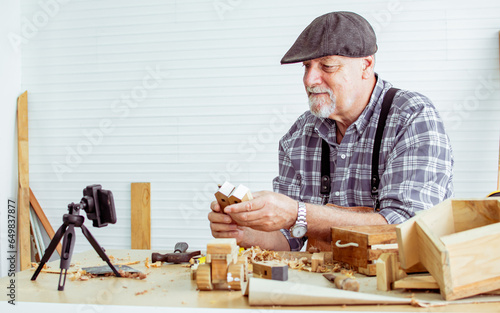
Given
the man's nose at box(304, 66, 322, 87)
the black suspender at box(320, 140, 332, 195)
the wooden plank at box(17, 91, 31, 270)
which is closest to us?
the man's nose at box(304, 66, 322, 87)

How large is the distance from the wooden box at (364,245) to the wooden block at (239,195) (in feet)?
1.20

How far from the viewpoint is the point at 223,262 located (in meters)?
1.42

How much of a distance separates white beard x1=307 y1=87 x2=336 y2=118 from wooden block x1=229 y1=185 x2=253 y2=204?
1014 mm

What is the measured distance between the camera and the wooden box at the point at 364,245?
1577 mm

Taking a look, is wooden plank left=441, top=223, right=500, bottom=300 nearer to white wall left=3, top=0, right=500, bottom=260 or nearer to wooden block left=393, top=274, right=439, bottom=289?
wooden block left=393, top=274, right=439, bottom=289

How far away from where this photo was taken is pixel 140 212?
212 inches

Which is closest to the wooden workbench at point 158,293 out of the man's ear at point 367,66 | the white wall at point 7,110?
the man's ear at point 367,66

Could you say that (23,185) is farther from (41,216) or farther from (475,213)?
(475,213)

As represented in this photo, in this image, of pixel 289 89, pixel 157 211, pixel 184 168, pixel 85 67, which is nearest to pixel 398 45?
pixel 289 89

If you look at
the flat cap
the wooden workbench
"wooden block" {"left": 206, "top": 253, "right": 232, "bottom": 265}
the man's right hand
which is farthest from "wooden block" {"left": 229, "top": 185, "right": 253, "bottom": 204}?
the flat cap

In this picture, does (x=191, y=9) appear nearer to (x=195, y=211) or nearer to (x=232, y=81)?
(x=232, y=81)

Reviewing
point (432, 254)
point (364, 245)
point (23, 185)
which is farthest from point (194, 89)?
point (432, 254)

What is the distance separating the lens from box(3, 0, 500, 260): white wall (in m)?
4.83

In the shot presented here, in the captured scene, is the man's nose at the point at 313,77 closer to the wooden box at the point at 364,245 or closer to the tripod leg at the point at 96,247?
the wooden box at the point at 364,245
